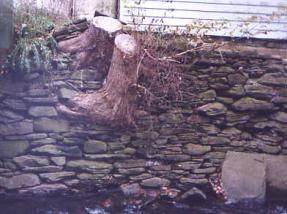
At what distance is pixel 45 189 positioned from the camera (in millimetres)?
5309

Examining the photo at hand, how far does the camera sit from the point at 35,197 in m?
5.31

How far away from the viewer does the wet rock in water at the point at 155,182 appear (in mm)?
5473

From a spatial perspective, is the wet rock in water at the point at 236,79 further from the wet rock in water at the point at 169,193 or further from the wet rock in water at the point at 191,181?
the wet rock in water at the point at 169,193

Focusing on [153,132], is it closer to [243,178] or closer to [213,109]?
[213,109]

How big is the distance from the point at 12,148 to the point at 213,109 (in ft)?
8.03

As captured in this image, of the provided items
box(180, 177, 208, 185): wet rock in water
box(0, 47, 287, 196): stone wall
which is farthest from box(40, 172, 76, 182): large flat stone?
box(180, 177, 208, 185): wet rock in water

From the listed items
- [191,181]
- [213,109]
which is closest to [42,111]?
[191,181]

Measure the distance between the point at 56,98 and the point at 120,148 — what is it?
3.14 ft

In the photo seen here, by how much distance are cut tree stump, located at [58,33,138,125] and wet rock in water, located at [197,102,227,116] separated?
88 centimetres

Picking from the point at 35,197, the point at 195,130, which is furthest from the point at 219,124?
the point at 35,197

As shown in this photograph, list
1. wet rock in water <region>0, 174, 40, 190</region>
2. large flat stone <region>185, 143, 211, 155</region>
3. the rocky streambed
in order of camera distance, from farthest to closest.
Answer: large flat stone <region>185, 143, 211, 155</region>, wet rock in water <region>0, 174, 40, 190</region>, the rocky streambed

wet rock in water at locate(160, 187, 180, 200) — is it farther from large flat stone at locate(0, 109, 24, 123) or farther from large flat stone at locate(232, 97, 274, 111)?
large flat stone at locate(0, 109, 24, 123)

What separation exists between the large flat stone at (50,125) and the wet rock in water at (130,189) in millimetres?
957

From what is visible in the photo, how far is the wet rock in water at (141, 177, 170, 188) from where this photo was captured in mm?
5473
